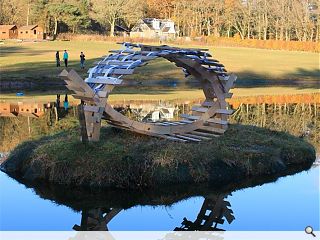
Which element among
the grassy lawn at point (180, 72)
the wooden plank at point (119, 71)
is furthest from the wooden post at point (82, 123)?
the grassy lawn at point (180, 72)

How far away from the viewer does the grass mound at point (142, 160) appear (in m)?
12.4

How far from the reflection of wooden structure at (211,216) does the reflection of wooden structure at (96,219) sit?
127 cm

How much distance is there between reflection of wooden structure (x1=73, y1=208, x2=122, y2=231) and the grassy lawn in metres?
21.6

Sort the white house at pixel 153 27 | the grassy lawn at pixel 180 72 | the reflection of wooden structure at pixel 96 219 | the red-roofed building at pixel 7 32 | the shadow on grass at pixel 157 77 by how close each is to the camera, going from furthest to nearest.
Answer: the white house at pixel 153 27 → the red-roofed building at pixel 7 32 → the shadow on grass at pixel 157 77 → the grassy lawn at pixel 180 72 → the reflection of wooden structure at pixel 96 219

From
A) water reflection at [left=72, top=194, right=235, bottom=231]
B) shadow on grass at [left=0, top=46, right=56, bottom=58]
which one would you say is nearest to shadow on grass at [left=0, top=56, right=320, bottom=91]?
shadow on grass at [left=0, top=46, right=56, bottom=58]

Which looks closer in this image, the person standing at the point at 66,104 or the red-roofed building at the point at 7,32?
the person standing at the point at 66,104

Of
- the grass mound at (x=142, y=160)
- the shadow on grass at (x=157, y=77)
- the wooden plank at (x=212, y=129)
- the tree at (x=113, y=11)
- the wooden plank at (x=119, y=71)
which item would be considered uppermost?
the tree at (x=113, y=11)

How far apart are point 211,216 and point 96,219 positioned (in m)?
2.02

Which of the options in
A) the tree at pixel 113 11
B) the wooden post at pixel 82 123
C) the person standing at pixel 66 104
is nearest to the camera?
the wooden post at pixel 82 123

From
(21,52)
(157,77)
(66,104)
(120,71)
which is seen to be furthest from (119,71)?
(21,52)

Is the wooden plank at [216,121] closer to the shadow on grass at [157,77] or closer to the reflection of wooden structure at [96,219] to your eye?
the reflection of wooden structure at [96,219]

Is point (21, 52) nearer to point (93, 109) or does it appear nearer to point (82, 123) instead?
point (82, 123)

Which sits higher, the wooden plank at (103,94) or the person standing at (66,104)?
the wooden plank at (103,94)

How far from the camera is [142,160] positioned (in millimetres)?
12555
